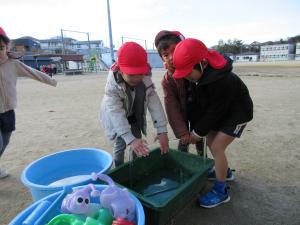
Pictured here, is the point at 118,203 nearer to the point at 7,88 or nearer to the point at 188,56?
the point at 188,56

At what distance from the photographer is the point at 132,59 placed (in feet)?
5.54

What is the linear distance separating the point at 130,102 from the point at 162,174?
0.72 metres

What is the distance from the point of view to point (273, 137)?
3.30 m

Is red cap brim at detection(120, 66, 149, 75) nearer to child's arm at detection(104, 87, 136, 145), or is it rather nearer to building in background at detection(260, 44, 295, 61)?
child's arm at detection(104, 87, 136, 145)

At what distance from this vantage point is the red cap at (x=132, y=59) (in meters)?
1.69

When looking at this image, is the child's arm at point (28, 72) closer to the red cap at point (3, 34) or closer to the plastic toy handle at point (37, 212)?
the red cap at point (3, 34)

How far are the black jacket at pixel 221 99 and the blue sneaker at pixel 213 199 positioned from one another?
1.47 feet

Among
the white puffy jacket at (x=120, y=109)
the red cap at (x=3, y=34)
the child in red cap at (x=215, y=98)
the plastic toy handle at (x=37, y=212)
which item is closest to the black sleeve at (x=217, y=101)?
the child in red cap at (x=215, y=98)

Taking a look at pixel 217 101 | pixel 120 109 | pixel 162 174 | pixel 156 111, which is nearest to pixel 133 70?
pixel 120 109

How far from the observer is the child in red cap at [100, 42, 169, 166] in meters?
1.71

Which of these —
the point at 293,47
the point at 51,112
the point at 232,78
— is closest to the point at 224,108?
the point at 232,78

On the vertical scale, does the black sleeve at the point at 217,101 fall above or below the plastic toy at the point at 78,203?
above

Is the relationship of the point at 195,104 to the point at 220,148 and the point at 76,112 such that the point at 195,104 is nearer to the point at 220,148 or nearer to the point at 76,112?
the point at 220,148

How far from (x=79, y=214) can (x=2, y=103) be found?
1.44 m
